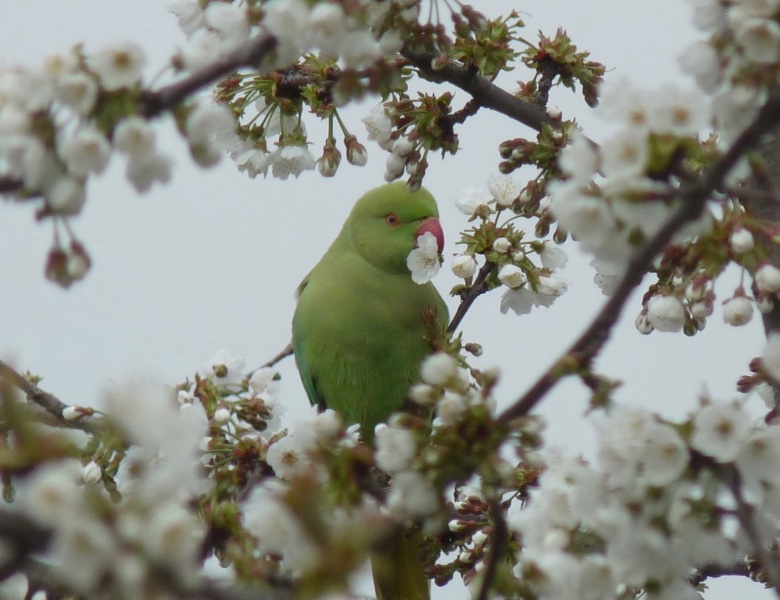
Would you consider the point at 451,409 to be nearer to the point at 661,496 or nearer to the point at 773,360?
the point at 661,496

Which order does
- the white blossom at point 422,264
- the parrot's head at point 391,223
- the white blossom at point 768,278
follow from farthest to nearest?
1. the parrot's head at point 391,223
2. the white blossom at point 422,264
3. the white blossom at point 768,278

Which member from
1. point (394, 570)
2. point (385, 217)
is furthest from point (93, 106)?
point (385, 217)

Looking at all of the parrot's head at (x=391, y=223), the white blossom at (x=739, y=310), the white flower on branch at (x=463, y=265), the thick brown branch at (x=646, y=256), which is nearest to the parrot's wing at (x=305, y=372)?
the parrot's head at (x=391, y=223)

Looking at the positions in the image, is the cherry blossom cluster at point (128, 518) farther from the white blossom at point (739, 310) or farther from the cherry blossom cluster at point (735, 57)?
the white blossom at point (739, 310)

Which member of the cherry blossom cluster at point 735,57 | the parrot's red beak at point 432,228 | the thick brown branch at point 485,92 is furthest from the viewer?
the parrot's red beak at point 432,228

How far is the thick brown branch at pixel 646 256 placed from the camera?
0.95 meters

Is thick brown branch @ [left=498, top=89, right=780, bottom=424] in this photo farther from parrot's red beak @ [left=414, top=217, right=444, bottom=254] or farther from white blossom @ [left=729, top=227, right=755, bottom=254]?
parrot's red beak @ [left=414, top=217, right=444, bottom=254]

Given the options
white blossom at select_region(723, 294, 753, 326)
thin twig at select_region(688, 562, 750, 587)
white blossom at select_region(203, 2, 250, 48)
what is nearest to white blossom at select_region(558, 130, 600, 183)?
white blossom at select_region(203, 2, 250, 48)

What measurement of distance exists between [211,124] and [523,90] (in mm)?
1273

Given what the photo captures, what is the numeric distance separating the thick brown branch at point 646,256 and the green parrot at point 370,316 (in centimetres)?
240

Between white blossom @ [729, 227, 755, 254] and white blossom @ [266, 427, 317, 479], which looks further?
white blossom @ [266, 427, 317, 479]

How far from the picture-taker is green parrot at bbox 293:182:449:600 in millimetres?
3629

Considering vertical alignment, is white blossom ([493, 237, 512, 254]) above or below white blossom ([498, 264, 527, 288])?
above

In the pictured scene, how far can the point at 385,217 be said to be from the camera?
12.5ft
